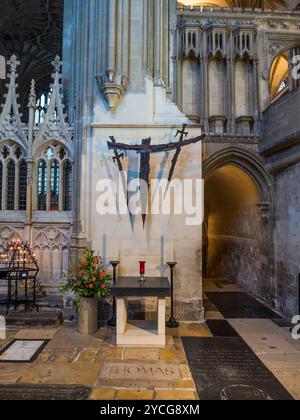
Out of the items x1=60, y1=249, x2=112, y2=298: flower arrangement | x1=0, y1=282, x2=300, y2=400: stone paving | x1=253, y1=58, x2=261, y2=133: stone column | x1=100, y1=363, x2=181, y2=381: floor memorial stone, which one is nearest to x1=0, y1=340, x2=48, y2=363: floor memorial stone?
x1=0, y1=282, x2=300, y2=400: stone paving

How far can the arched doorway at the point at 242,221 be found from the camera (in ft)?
26.9

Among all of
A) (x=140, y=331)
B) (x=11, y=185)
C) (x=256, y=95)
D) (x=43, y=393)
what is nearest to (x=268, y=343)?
(x=140, y=331)

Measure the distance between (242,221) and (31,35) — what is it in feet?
34.7

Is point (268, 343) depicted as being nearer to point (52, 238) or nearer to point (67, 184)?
A: point (52, 238)

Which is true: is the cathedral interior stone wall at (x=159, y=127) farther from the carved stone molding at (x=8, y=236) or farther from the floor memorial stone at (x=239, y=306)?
the floor memorial stone at (x=239, y=306)

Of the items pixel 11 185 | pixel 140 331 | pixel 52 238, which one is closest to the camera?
pixel 140 331

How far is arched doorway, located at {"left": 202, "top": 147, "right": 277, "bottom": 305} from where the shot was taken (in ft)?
26.9

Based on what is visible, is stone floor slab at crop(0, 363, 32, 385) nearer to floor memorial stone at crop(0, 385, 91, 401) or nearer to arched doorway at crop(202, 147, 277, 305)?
floor memorial stone at crop(0, 385, 91, 401)

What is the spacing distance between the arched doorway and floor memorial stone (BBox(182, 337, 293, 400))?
3285 mm

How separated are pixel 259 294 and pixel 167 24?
284 inches

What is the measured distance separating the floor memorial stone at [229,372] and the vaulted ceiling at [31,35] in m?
11.3

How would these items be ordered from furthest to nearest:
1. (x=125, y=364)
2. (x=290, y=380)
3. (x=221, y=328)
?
(x=221, y=328) → (x=125, y=364) → (x=290, y=380)

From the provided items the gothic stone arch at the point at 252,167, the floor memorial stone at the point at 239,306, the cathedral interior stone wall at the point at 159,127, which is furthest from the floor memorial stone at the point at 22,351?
the gothic stone arch at the point at 252,167

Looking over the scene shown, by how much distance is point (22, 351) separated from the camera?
480 centimetres
